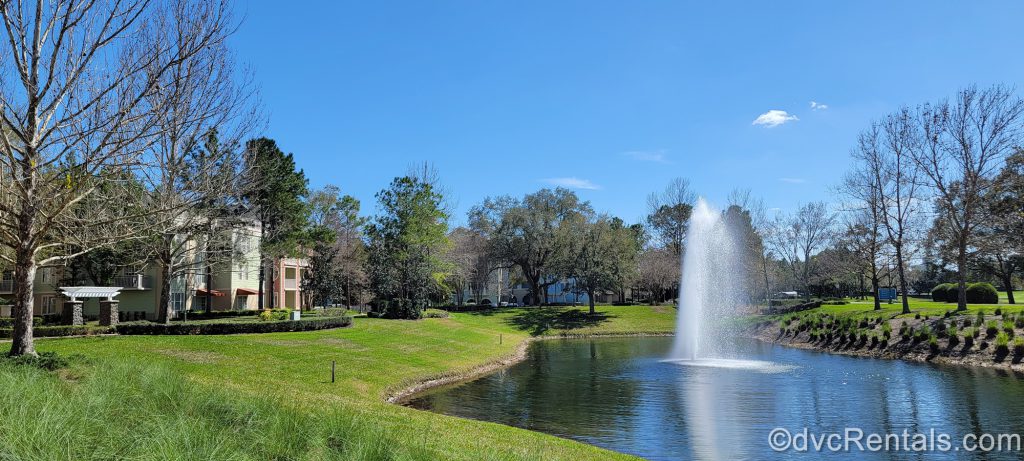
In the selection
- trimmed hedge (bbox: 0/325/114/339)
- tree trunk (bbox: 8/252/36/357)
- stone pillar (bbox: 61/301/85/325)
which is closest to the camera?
tree trunk (bbox: 8/252/36/357)

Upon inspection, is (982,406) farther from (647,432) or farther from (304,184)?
(304,184)

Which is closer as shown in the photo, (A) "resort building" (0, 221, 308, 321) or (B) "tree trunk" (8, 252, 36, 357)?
(B) "tree trunk" (8, 252, 36, 357)

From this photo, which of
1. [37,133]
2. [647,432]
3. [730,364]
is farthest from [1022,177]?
[37,133]

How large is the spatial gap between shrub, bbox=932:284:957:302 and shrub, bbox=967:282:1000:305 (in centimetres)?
694

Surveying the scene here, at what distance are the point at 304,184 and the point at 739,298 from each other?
47.2 meters

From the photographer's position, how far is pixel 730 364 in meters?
29.6

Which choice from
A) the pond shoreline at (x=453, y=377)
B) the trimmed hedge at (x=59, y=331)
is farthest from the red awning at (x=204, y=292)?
the pond shoreline at (x=453, y=377)

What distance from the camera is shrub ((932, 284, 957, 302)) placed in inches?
2377

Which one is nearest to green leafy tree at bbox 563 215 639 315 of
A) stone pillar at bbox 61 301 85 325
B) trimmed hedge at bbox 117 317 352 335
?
trimmed hedge at bbox 117 317 352 335

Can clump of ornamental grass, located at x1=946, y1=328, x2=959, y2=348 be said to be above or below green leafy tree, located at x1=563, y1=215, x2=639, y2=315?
below

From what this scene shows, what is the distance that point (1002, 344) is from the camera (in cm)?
2748

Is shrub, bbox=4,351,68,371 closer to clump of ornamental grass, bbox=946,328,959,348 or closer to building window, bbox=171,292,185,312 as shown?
clump of ornamental grass, bbox=946,328,959,348

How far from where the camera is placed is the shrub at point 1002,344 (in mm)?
27406

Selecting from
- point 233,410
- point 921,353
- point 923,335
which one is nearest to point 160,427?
point 233,410
